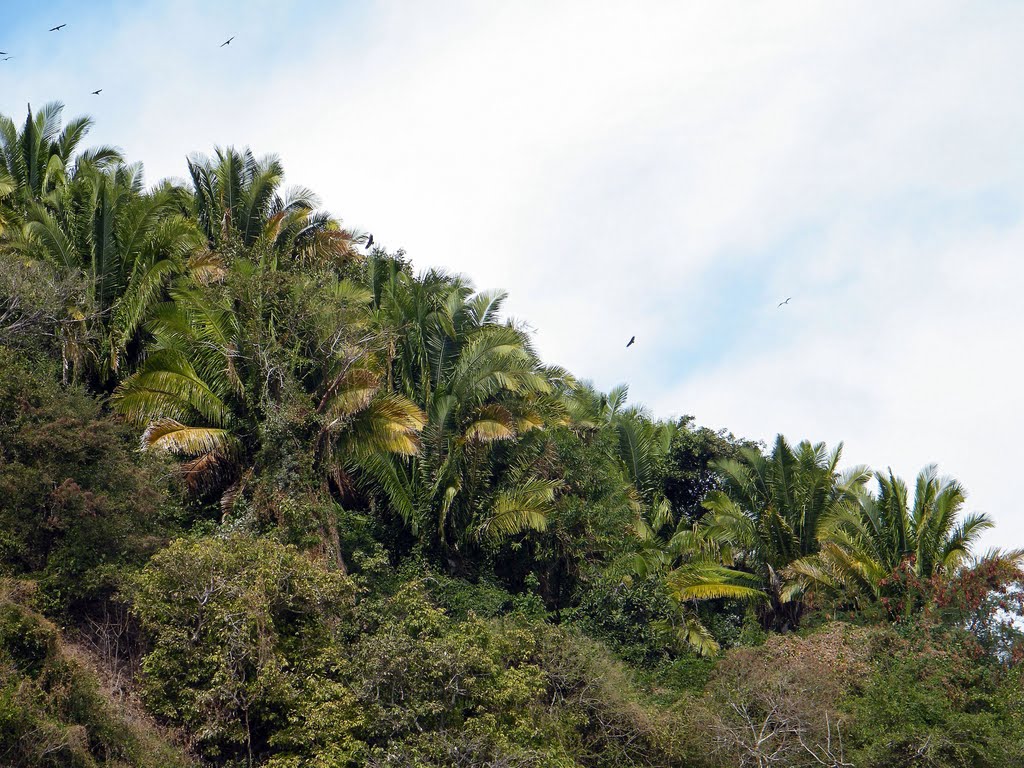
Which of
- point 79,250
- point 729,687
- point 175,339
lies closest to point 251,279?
point 175,339

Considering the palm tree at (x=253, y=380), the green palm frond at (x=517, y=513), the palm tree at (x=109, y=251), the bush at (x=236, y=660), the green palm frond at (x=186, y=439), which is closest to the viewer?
the bush at (x=236, y=660)

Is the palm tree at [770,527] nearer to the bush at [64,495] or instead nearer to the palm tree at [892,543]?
the palm tree at [892,543]

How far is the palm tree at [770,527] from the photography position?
2455 centimetres

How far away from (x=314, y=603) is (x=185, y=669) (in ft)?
6.75

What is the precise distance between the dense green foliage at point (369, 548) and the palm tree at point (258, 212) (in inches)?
3.0

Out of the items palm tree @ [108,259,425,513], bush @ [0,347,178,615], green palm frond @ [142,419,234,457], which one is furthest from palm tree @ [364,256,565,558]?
bush @ [0,347,178,615]

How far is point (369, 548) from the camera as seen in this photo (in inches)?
815

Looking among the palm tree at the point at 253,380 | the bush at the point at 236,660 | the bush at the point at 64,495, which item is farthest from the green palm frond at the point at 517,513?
the bush at the point at 64,495

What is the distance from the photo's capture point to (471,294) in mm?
23812

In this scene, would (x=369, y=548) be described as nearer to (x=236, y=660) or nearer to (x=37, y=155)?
(x=236, y=660)

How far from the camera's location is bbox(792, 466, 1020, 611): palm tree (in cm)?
2275

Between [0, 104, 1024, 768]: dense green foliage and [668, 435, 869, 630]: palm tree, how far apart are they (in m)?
0.08

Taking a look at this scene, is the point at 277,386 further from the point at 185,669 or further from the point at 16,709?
the point at 16,709

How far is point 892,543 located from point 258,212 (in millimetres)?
16260
